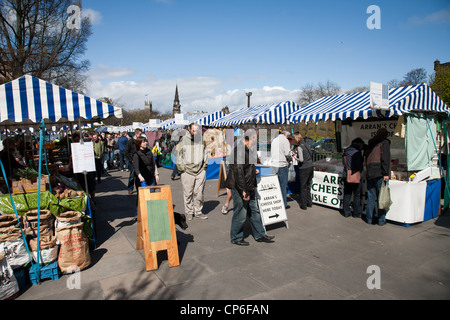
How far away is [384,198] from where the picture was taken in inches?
231

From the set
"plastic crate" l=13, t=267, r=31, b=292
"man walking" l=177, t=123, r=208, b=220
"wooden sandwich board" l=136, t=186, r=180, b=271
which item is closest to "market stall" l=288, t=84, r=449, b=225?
"man walking" l=177, t=123, r=208, b=220

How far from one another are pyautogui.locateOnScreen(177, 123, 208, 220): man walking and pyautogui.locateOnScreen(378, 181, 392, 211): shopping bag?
12.1 feet

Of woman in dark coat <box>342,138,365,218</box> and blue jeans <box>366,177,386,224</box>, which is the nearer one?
blue jeans <box>366,177,386,224</box>

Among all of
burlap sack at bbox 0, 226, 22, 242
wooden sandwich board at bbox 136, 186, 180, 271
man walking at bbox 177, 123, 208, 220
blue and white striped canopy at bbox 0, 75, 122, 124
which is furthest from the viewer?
man walking at bbox 177, 123, 208, 220

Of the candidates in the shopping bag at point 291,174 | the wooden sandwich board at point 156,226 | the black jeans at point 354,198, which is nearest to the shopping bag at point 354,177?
the black jeans at point 354,198

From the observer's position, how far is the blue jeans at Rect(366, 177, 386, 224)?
606cm

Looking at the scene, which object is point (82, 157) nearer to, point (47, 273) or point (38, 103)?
point (38, 103)

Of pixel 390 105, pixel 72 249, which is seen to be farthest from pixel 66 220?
pixel 390 105

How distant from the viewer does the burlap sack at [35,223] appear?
409cm

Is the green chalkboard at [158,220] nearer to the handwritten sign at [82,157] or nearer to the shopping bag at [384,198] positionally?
the handwritten sign at [82,157]

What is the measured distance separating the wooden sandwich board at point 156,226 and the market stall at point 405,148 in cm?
459

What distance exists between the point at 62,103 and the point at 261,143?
29.4ft

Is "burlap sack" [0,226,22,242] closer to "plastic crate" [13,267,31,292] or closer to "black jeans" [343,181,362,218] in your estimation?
"plastic crate" [13,267,31,292]
